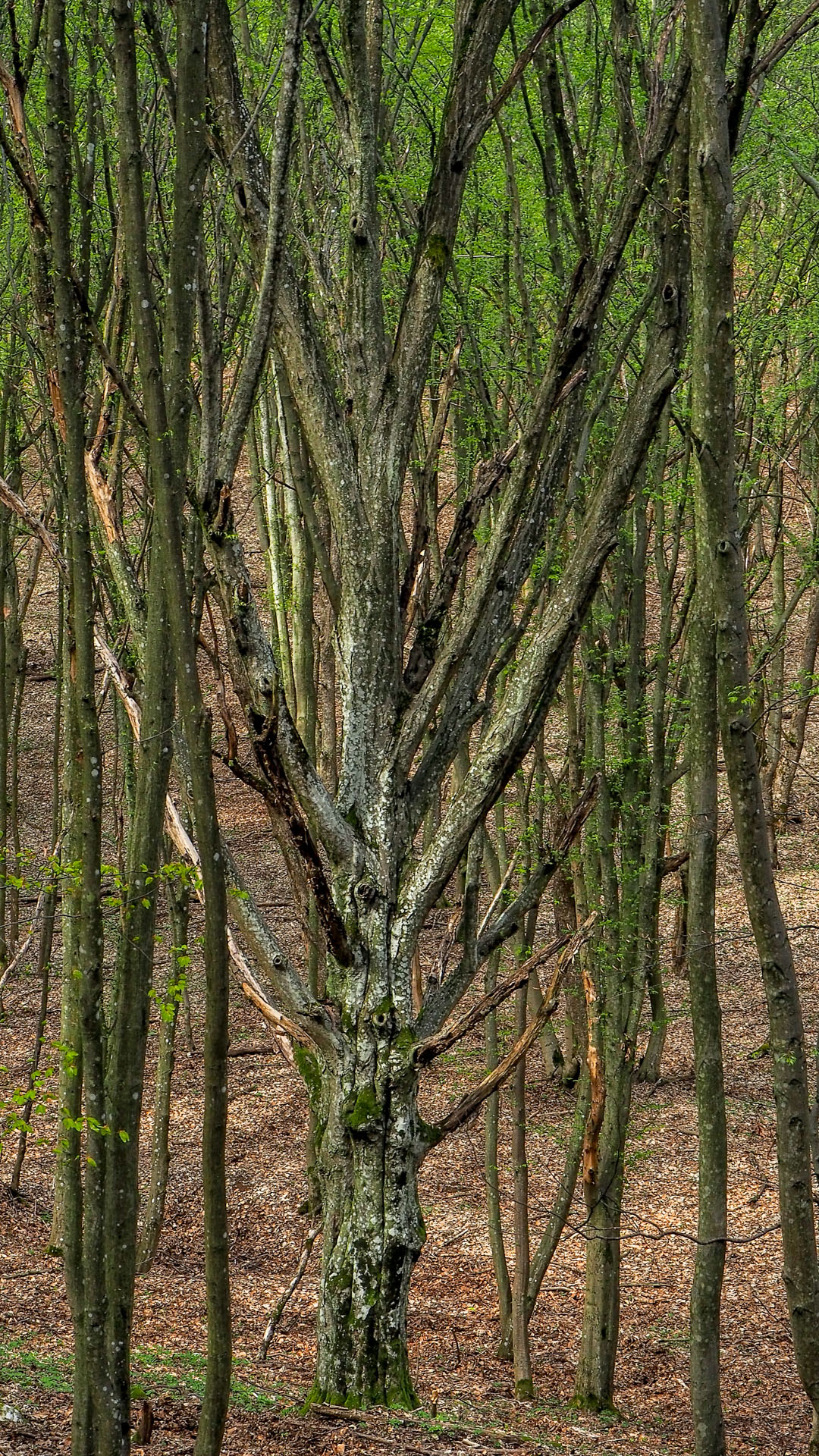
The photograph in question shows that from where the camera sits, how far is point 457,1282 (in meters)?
9.60

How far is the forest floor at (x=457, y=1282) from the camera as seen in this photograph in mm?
5840

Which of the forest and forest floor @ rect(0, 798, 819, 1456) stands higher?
the forest

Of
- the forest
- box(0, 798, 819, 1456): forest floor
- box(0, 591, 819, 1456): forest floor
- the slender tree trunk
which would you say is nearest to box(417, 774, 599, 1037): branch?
the forest

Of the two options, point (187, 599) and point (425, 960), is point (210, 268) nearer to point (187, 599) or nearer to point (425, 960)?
point (187, 599)

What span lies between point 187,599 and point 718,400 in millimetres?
1864

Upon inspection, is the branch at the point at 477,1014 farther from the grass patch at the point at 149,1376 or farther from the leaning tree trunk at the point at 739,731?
the leaning tree trunk at the point at 739,731

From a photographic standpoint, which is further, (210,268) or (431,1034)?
(210,268)

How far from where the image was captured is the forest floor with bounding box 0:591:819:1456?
19.2 ft

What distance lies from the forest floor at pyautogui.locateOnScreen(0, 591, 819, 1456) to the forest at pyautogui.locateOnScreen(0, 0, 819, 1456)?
0.05 meters

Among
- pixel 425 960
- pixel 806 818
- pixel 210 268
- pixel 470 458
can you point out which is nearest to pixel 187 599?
pixel 210 268

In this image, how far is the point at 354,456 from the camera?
6777 millimetres

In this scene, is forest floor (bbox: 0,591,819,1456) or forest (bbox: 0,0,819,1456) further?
forest floor (bbox: 0,591,819,1456)

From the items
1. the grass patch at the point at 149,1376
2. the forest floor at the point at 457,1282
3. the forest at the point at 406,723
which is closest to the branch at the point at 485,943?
the forest at the point at 406,723

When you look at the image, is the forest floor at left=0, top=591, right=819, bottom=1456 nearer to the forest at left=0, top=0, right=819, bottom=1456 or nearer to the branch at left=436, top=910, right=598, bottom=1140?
the forest at left=0, top=0, right=819, bottom=1456
